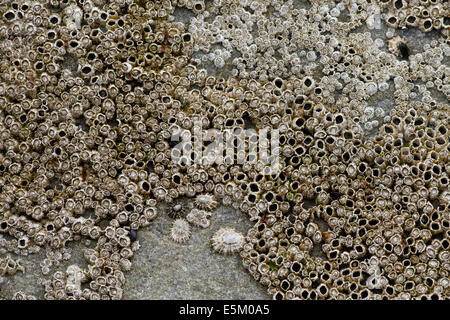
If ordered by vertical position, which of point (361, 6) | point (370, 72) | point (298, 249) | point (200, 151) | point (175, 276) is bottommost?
point (175, 276)

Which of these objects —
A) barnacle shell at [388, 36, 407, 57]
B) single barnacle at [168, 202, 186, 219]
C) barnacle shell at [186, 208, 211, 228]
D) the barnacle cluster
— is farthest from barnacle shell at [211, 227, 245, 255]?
barnacle shell at [388, 36, 407, 57]

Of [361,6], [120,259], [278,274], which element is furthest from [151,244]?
[361,6]

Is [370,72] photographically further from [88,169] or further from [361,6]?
[88,169]

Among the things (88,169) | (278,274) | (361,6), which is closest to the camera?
(278,274)

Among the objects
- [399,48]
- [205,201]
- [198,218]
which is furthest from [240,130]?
[399,48]

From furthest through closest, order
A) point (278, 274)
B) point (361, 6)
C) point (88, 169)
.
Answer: point (361, 6), point (88, 169), point (278, 274)

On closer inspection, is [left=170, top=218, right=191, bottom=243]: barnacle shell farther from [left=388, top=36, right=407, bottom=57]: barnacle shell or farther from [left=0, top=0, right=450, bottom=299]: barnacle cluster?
[left=388, top=36, right=407, bottom=57]: barnacle shell

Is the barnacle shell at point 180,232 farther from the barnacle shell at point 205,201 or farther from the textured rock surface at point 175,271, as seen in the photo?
the barnacle shell at point 205,201
